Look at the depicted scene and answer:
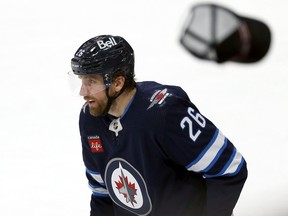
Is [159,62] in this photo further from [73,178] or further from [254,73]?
[73,178]

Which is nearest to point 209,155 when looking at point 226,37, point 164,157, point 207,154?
point 207,154

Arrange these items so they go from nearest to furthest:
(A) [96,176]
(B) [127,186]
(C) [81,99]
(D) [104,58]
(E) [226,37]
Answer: (E) [226,37] < (D) [104,58] < (B) [127,186] < (A) [96,176] < (C) [81,99]

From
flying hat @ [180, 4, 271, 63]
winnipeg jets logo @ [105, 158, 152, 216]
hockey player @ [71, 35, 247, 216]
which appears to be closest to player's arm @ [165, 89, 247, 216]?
hockey player @ [71, 35, 247, 216]

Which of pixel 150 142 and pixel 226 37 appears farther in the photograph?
pixel 150 142

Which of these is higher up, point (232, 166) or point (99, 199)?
point (232, 166)

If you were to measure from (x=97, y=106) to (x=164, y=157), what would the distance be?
24cm

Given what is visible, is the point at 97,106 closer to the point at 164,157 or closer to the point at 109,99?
the point at 109,99

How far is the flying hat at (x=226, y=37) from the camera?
2.04ft

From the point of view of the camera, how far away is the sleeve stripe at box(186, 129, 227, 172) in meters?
1.77

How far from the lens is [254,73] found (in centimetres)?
362

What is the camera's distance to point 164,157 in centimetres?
180

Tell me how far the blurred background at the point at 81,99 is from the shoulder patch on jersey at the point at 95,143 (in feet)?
1.26

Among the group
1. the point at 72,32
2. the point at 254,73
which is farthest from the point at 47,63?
the point at 254,73

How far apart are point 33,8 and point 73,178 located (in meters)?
2.39
